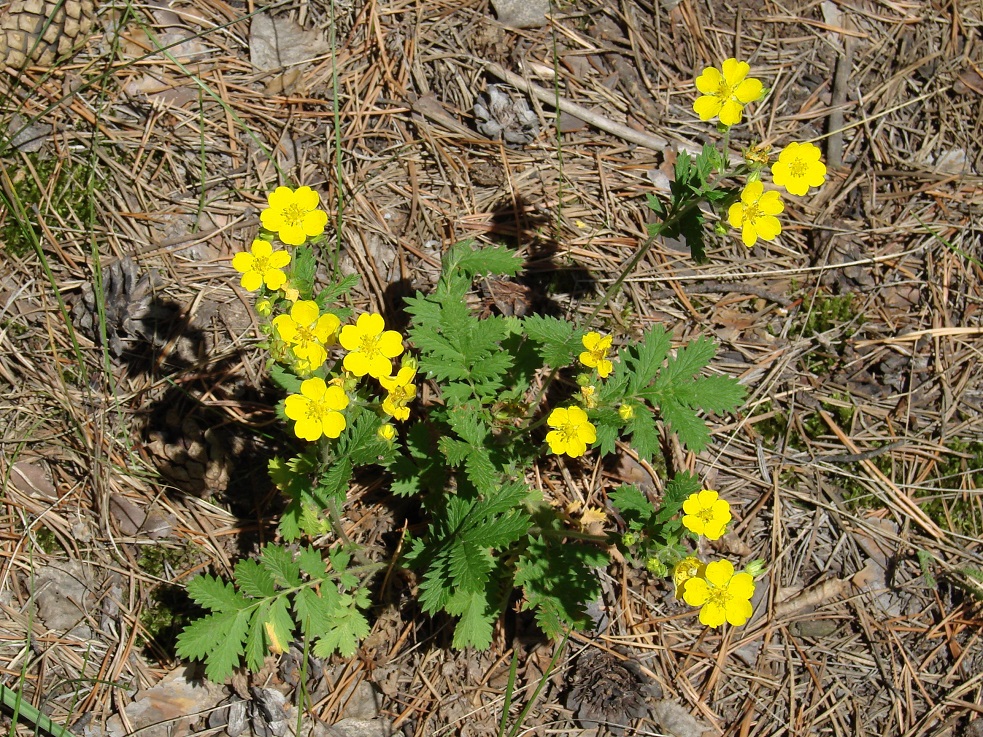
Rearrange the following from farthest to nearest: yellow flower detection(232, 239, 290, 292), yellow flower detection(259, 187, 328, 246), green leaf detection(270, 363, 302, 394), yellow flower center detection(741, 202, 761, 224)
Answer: green leaf detection(270, 363, 302, 394) → yellow flower center detection(741, 202, 761, 224) → yellow flower detection(259, 187, 328, 246) → yellow flower detection(232, 239, 290, 292)

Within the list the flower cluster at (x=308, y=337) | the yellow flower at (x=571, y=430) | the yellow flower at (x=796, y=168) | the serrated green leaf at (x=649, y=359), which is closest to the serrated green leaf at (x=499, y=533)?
the yellow flower at (x=571, y=430)

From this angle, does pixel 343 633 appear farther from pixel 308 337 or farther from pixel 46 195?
pixel 46 195

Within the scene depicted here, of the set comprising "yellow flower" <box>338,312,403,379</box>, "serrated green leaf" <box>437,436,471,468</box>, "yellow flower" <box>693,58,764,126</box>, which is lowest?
"serrated green leaf" <box>437,436,471,468</box>

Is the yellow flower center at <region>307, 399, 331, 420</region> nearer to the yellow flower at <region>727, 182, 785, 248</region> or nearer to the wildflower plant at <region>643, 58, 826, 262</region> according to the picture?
the wildflower plant at <region>643, 58, 826, 262</region>

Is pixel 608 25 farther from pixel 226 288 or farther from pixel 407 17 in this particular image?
pixel 226 288

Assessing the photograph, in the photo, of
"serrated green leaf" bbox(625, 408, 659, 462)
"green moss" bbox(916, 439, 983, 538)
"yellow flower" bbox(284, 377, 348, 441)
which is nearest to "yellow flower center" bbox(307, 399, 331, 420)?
"yellow flower" bbox(284, 377, 348, 441)

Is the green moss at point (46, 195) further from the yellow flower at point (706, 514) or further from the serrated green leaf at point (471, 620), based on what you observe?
the yellow flower at point (706, 514)

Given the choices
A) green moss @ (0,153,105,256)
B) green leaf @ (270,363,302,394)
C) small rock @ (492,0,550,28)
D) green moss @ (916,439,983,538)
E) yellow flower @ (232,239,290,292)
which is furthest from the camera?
small rock @ (492,0,550,28)

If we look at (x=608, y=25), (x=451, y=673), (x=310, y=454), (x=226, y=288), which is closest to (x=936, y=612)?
(x=451, y=673)
